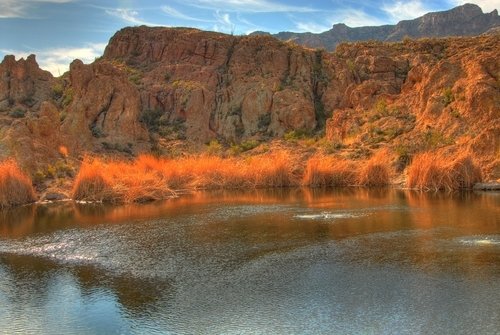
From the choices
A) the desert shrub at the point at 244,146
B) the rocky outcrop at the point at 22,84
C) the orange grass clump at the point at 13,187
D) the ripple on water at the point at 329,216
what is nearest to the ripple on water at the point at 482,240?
the ripple on water at the point at 329,216

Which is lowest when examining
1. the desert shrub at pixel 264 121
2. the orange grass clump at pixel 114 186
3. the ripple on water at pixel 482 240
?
the ripple on water at pixel 482 240

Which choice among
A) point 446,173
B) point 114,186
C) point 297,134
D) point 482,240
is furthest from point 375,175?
point 297,134

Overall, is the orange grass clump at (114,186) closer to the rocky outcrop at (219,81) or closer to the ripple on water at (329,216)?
the ripple on water at (329,216)

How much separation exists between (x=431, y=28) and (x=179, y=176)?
101m

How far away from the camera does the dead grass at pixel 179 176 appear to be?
93.0 feet

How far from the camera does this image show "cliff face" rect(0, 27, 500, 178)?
1486 inches

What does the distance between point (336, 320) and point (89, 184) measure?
2131 centimetres

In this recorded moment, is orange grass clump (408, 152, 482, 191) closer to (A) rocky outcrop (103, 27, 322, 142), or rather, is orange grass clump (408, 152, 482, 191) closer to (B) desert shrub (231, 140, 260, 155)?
(B) desert shrub (231, 140, 260, 155)

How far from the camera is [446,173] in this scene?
28094 millimetres

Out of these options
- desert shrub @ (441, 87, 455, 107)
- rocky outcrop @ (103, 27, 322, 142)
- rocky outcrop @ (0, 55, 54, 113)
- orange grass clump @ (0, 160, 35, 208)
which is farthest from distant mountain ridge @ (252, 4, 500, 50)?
orange grass clump @ (0, 160, 35, 208)

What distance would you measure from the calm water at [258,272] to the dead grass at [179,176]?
6.81 m

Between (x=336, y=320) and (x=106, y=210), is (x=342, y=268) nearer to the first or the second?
(x=336, y=320)

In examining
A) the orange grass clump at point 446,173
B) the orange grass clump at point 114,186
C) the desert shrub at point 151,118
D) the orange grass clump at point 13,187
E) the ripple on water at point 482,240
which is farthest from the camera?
the desert shrub at point 151,118

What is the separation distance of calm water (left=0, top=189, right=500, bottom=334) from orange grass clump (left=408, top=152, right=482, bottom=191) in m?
6.71
